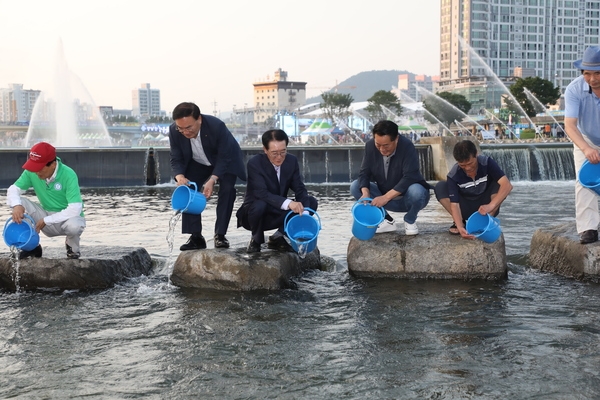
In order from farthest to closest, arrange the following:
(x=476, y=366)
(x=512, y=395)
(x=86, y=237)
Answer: (x=86, y=237) → (x=476, y=366) → (x=512, y=395)

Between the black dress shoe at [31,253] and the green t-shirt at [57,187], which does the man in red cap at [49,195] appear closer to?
the green t-shirt at [57,187]

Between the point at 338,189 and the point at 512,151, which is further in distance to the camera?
the point at 512,151

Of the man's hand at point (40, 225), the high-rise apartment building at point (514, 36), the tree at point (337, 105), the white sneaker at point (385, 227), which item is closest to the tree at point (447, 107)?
the tree at point (337, 105)

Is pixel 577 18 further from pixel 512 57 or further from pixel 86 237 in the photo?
pixel 86 237

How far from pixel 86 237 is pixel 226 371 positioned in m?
6.49

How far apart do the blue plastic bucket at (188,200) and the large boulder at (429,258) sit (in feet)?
5.05

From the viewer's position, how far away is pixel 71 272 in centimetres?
614

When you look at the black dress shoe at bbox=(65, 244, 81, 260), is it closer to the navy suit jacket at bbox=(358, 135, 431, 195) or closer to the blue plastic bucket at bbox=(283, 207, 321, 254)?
the blue plastic bucket at bbox=(283, 207, 321, 254)

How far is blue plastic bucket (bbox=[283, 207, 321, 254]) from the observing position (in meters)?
6.09

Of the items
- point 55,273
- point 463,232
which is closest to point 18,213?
point 55,273

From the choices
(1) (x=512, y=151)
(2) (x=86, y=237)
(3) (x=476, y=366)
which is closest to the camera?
(3) (x=476, y=366)

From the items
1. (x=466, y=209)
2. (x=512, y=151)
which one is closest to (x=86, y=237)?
(x=466, y=209)

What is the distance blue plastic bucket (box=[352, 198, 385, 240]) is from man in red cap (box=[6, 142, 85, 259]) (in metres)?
2.44

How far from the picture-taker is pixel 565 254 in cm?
650
